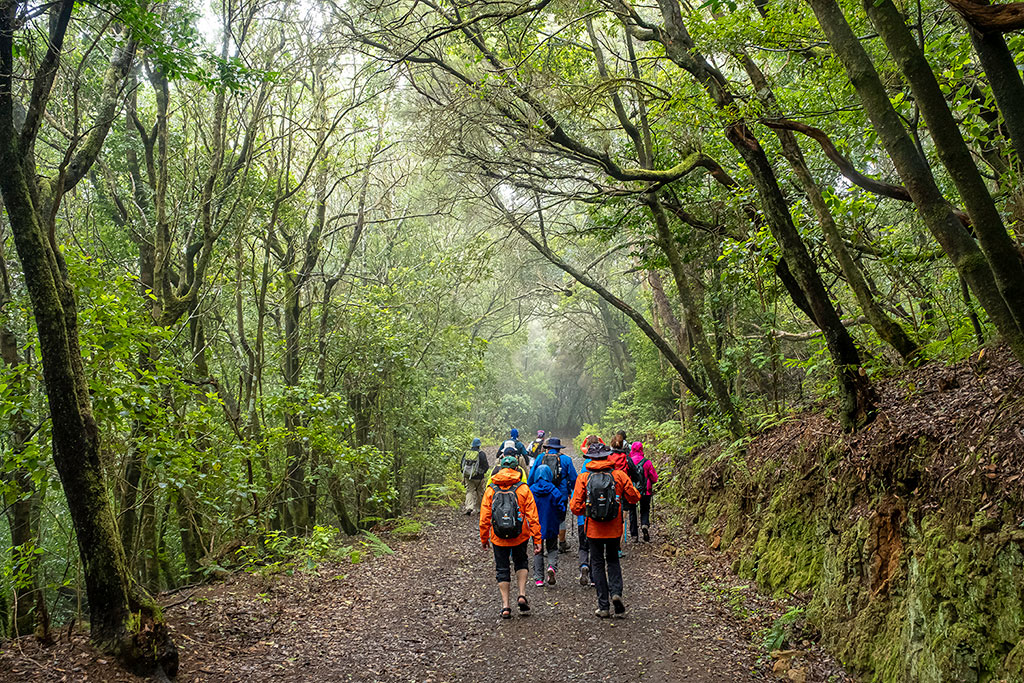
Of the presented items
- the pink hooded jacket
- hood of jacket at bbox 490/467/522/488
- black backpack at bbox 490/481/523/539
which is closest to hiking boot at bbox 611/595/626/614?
black backpack at bbox 490/481/523/539

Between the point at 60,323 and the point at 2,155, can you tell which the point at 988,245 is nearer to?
the point at 60,323

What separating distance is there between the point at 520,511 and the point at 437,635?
1.69 meters

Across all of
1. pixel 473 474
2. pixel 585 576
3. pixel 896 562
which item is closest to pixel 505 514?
pixel 585 576

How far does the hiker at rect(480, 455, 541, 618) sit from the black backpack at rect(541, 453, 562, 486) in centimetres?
244

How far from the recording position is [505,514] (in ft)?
22.4

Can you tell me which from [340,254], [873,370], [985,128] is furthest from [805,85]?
[340,254]

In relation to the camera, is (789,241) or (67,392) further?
(789,241)

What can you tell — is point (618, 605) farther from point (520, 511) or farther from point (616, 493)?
point (520, 511)

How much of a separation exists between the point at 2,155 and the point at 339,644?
221 inches

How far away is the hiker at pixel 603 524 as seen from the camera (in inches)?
262

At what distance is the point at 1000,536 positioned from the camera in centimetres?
367

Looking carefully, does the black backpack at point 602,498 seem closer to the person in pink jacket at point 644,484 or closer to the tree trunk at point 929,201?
the person in pink jacket at point 644,484

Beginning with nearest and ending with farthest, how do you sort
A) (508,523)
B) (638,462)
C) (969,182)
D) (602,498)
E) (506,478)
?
1. (969,182)
2. (602,498)
3. (508,523)
4. (506,478)
5. (638,462)

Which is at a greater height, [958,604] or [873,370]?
[873,370]
